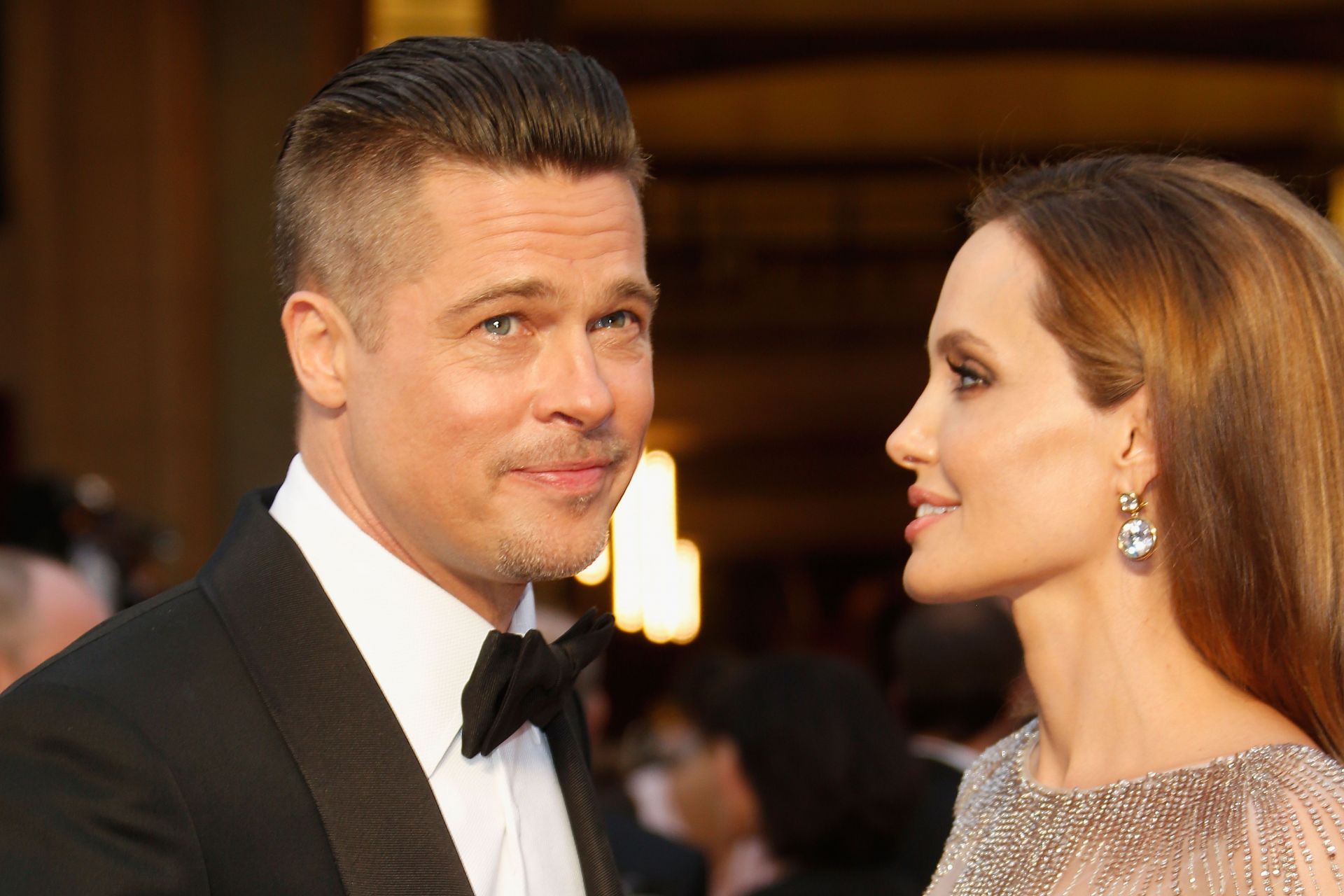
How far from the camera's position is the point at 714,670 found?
23.9 ft

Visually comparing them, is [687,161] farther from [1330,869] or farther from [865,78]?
[1330,869]

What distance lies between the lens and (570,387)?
2020mm

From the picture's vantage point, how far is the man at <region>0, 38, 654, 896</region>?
1830 millimetres

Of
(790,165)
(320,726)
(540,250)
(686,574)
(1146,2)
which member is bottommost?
(686,574)

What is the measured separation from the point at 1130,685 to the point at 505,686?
0.87 metres

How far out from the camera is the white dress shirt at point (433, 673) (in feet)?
6.46

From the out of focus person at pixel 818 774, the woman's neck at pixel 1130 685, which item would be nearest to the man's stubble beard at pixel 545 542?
the woman's neck at pixel 1130 685

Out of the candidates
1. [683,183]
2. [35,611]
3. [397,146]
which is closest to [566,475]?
[397,146]

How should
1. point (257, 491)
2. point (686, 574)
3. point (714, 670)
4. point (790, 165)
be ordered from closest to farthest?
point (257, 491) < point (714, 670) < point (790, 165) < point (686, 574)

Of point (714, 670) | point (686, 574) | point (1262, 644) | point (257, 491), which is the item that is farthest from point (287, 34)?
point (686, 574)

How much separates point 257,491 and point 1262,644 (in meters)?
1.40

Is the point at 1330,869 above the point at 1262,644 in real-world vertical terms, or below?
below

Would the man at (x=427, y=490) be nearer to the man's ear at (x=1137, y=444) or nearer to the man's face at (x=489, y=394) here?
the man's face at (x=489, y=394)

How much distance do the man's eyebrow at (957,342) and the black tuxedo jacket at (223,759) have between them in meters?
0.95
